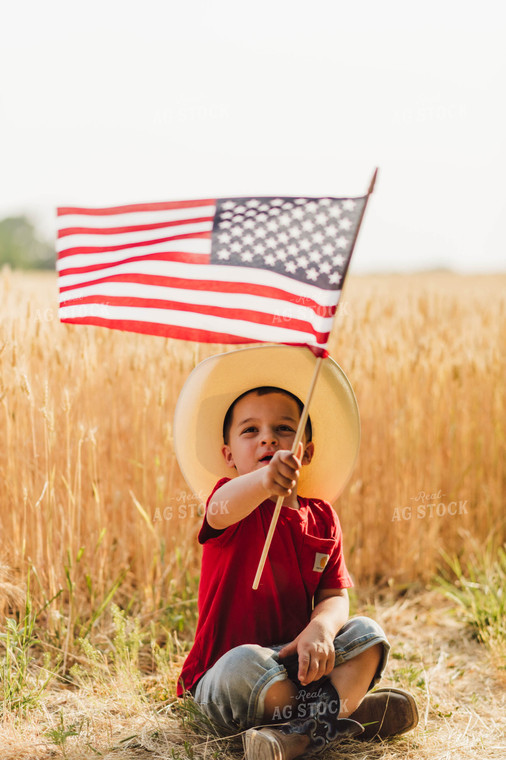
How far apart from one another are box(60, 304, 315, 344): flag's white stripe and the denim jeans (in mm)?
905

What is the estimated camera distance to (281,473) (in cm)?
217

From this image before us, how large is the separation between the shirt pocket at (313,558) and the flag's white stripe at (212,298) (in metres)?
0.67

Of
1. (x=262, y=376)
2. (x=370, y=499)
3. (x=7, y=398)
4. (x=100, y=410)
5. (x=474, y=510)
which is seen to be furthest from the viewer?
(x=474, y=510)

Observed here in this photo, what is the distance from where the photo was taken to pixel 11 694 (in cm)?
281

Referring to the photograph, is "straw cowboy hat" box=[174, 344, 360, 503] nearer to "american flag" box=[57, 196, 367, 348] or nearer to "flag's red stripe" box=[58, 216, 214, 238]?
"american flag" box=[57, 196, 367, 348]

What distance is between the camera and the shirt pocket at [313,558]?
2.49 meters

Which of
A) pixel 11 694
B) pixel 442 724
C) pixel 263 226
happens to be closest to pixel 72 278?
pixel 263 226

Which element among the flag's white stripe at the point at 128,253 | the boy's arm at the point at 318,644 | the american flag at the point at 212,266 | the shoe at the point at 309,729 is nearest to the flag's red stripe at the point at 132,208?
the american flag at the point at 212,266

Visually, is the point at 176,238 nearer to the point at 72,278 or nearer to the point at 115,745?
the point at 72,278

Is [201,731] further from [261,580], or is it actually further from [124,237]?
[124,237]

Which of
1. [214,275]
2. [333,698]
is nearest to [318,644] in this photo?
[333,698]

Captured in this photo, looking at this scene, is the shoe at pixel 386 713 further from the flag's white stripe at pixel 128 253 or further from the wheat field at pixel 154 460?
the flag's white stripe at pixel 128 253

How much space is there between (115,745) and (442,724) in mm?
1166

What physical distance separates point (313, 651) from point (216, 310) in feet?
3.56
